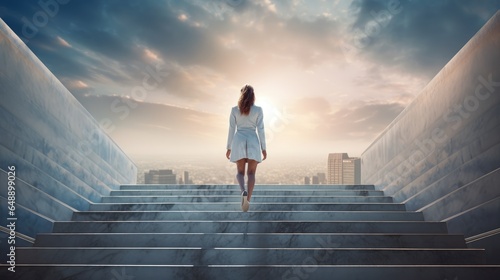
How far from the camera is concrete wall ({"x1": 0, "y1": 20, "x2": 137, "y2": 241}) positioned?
3.53 meters

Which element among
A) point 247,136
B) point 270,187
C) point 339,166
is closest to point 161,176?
point 339,166

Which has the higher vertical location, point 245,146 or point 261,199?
point 245,146

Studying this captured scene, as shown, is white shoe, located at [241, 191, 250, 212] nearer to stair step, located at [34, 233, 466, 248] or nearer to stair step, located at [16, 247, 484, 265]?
stair step, located at [34, 233, 466, 248]

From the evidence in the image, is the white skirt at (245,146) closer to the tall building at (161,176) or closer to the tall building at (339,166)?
the tall building at (161,176)

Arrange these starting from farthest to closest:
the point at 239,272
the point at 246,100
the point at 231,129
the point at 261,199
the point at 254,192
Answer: the point at 254,192 < the point at 261,199 < the point at 231,129 < the point at 246,100 < the point at 239,272

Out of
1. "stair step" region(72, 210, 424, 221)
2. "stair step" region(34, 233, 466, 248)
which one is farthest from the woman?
"stair step" region(34, 233, 466, 248)

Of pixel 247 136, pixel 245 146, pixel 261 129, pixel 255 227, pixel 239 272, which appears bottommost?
pixel 239 272

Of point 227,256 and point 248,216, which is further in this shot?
point 248,216

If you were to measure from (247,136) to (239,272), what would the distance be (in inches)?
84.8

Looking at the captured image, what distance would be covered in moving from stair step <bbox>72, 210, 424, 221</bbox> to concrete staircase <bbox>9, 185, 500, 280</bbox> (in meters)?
0.01

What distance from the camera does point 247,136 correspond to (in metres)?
4.49

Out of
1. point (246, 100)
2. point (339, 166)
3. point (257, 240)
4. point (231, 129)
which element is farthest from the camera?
point (339, 166)

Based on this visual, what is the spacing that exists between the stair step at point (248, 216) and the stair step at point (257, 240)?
2.60 feet

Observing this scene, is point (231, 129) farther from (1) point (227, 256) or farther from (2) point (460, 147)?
(2) point (460, 147)
